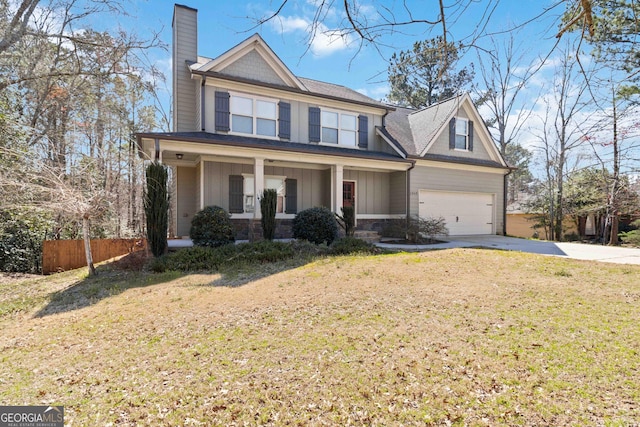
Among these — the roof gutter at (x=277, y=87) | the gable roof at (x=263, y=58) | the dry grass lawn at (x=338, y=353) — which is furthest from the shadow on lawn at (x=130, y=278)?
the gable roof at (x=263, y=58)

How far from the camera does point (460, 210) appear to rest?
48.8 ft

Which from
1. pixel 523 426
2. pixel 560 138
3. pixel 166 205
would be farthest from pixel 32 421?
pixel 560 138

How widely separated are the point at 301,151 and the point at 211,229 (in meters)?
4.13

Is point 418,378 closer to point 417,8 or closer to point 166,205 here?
point 417,8

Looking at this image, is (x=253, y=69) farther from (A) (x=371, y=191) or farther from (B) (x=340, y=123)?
(A) (x=371, y=191)

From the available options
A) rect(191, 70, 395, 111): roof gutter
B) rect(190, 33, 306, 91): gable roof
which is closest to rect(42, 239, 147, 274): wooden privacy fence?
rect(191, 70, 395, 111): roof gutter

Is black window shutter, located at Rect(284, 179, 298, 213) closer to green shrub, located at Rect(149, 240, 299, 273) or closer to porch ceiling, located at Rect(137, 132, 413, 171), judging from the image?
porch ceiling, located at Rect(137, 132, 413, 171)

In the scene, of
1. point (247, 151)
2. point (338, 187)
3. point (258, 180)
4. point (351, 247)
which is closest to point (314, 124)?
point (338, 187)

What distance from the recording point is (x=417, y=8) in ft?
9.78

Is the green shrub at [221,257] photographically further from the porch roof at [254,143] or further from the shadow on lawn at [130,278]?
the porch roof at [254,143]

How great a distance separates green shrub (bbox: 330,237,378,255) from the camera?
9726mm

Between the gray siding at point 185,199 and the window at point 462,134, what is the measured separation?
11.9 meters

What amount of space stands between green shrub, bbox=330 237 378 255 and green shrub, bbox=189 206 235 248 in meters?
3.31

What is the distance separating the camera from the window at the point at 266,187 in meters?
12.3
